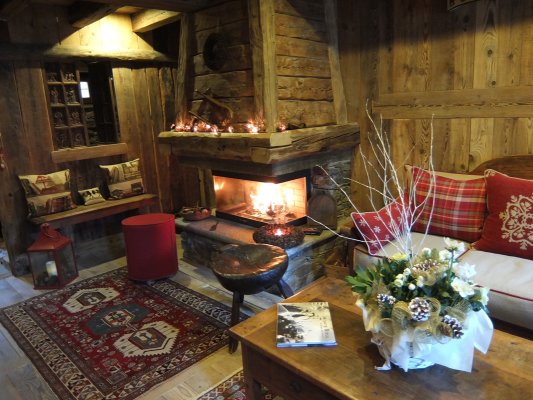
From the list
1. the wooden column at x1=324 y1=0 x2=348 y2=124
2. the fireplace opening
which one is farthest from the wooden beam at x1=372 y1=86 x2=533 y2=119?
the fireplace opening

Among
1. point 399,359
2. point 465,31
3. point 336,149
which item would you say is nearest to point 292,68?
point 336,149

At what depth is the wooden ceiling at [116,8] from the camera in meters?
3.07

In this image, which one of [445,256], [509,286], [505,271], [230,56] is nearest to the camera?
[445,256]

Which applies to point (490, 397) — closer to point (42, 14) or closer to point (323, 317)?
point (323, 317)

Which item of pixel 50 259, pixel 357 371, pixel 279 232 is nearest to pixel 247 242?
pixel 279 232

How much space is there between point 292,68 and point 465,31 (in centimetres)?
120

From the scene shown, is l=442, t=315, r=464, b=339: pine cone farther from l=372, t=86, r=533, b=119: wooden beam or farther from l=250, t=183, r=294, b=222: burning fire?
l=250, t=183, r=294, b=222: burning fire

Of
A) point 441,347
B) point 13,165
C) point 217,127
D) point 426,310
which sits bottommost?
point 441,347

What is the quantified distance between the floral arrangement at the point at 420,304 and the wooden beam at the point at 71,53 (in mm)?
3594

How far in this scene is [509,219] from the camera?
7.56 ft

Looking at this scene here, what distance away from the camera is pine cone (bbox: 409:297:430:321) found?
47.9 inches

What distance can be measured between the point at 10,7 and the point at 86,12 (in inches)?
22.8

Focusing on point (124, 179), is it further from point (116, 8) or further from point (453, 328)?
point (453, 328)

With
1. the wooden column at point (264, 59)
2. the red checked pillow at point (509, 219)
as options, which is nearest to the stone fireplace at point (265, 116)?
the wooden column at point (264, 59)
